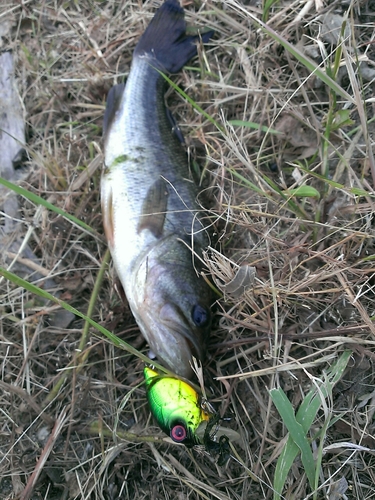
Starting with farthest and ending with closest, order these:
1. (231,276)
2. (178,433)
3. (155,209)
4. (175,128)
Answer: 1. (175,128)
2. (155,209)
3. (231,276)
4. (178,433)

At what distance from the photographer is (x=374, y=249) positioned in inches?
98.4

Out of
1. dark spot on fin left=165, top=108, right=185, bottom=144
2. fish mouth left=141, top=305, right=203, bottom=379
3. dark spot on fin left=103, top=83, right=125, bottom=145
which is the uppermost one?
dark spot on fin left=103, top=83, right=125, bottom=145

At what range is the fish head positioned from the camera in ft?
7.68

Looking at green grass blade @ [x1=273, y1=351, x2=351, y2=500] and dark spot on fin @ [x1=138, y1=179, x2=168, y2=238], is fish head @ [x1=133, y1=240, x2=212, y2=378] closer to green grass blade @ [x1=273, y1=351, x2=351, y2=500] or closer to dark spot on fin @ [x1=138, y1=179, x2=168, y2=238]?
dark spot on fin @ [x1=138, y1=179, x2=168, y2=238]

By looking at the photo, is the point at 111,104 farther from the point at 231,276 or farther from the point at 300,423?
the point at 300,423

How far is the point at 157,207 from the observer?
2695 mm

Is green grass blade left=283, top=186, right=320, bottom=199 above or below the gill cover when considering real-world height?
above

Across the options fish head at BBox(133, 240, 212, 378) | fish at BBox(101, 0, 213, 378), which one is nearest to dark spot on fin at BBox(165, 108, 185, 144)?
fish at BBox(101, 0, 213, 378)

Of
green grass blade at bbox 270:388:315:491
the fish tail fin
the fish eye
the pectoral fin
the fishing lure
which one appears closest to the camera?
green grass blade at bbox 270:388:315:491

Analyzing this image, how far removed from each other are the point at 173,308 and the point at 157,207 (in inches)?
26.7

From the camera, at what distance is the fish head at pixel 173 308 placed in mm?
2340

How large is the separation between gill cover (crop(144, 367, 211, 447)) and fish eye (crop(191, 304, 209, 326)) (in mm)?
344

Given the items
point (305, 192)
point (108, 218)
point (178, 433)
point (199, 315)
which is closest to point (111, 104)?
point (108, 218)

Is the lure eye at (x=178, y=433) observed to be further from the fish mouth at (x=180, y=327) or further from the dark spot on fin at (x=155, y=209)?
the dark spot on fin at (x=155, y=209)
